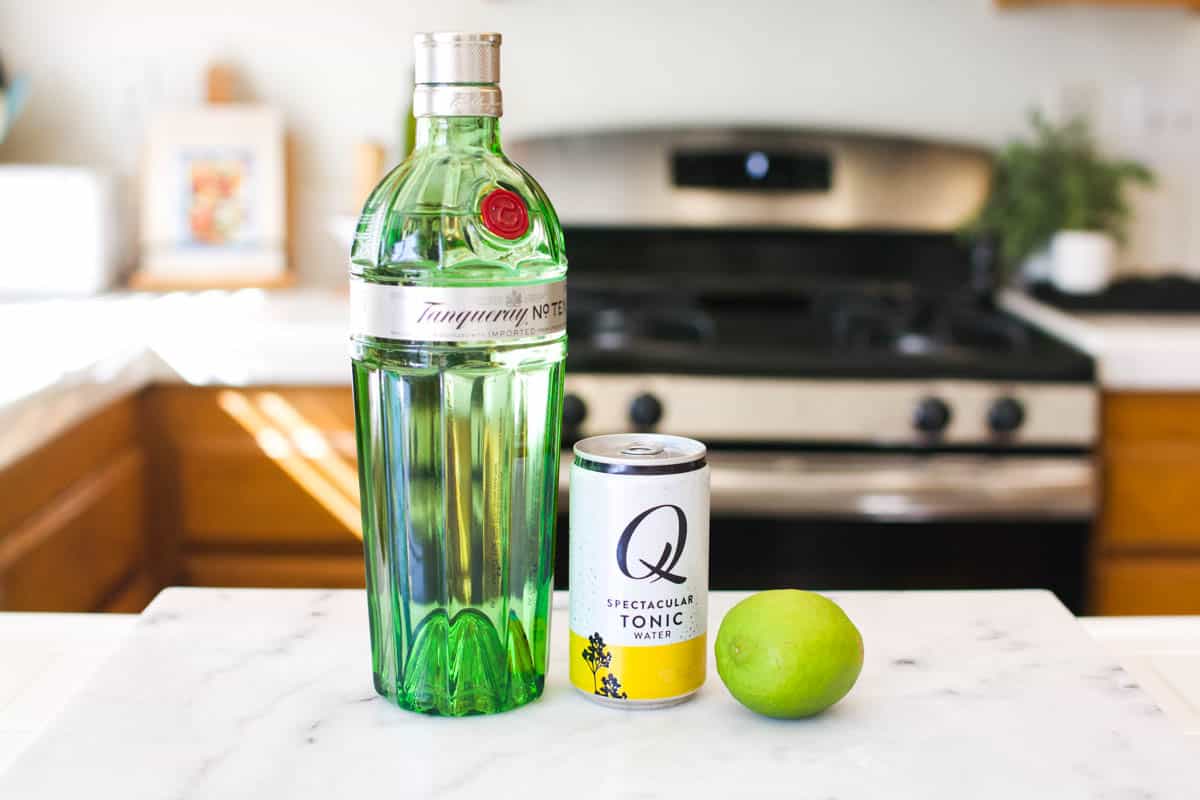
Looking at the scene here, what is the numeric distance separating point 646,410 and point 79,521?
31.4 inches

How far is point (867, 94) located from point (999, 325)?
63 cm

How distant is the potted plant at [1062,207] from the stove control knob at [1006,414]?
616mm

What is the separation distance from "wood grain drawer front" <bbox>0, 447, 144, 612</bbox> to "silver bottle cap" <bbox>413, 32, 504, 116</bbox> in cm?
114

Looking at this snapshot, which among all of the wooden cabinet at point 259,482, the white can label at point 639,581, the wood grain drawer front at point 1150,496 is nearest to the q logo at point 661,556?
the white can label at point 639,581

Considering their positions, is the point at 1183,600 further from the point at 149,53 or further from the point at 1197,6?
the point at 149,53

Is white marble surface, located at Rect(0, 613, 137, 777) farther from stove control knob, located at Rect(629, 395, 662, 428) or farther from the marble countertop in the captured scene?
stove control knob, located at Rect(629, 395, 662, 428)

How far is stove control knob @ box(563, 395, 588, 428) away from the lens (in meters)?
1.98

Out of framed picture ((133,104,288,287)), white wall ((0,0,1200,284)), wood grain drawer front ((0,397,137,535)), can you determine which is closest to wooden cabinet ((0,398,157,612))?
wood grain drawer front ((0,397,137,535))

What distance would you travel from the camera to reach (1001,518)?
6.53 ft

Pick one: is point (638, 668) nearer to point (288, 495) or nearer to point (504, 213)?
point (504, 213)

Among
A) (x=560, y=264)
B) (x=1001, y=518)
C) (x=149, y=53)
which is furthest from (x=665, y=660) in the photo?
(x=149, y=53)

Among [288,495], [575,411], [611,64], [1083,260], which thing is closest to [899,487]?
[575,411]

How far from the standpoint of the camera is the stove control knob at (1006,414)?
76.9 inches

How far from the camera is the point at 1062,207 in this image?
2.51 meters
